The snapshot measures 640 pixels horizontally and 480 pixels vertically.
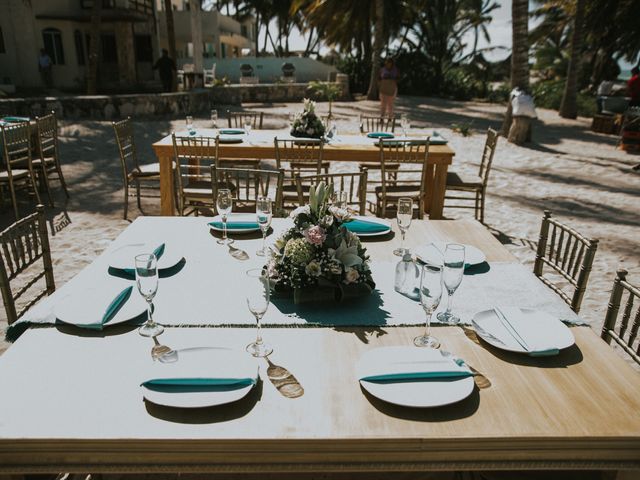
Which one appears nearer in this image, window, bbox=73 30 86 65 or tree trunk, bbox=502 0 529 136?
tree trunk, bbox=502 0 529 136

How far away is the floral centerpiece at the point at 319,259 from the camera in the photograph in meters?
2.02

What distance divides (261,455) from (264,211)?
4.60 ft

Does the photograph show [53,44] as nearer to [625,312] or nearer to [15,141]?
[15,141]

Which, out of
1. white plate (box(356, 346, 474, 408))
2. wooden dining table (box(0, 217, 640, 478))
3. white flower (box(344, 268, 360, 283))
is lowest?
wooden dining table (box(0, 217, 640, 478))

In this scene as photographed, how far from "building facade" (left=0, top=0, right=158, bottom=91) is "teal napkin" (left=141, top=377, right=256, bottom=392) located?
2090cm

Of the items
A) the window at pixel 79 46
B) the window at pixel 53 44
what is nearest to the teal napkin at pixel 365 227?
the window at pixel 53 44

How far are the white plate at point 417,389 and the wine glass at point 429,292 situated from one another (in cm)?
13

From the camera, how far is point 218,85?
1878 cm

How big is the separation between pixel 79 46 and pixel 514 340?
2316 centimetres

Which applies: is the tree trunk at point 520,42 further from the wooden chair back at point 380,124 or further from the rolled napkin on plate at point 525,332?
the rolled napkin on plate at point 525,332

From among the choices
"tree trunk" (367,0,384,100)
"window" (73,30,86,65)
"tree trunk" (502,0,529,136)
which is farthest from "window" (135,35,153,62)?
"tree trunk" (502,0,529,136)

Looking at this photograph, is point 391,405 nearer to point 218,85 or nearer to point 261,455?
point 261,455

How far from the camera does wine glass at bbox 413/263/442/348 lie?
68.6 inches

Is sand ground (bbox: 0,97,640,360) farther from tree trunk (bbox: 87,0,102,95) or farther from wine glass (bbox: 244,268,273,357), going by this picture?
tree trunk (bbox: 87,0,102,95)
